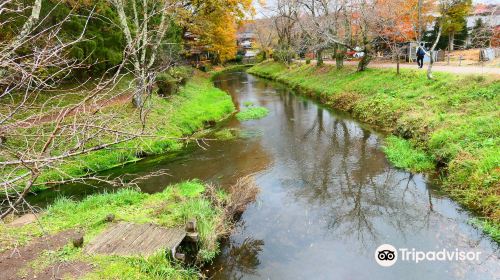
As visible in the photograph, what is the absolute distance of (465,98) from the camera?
15461 mm

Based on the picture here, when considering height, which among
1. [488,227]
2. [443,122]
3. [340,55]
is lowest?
[488,227]

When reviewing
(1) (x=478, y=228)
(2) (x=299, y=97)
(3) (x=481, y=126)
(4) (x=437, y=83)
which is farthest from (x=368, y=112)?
(1) (x=478, y=228)

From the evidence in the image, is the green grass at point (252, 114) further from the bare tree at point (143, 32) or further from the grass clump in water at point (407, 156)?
the grass clump in water at point (407, 156)

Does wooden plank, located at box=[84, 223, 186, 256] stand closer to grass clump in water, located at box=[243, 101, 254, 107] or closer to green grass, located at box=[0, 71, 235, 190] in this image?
Result: green grass, located at box=[0, 71, 235, 190]

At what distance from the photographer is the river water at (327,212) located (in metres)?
7.64

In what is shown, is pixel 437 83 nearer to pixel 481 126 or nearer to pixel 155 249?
pixel 481 126

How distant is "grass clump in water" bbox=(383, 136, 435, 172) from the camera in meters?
12.4

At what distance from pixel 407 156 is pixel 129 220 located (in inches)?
381

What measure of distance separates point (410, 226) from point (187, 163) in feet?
26.9

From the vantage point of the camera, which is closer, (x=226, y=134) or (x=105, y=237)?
(x=105, y=237)

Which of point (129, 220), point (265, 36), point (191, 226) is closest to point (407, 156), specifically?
point (191, 226)

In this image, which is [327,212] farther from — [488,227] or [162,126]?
[162,126]

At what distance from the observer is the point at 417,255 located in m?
7.93

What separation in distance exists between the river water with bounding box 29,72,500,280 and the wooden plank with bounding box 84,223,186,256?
1.12m
